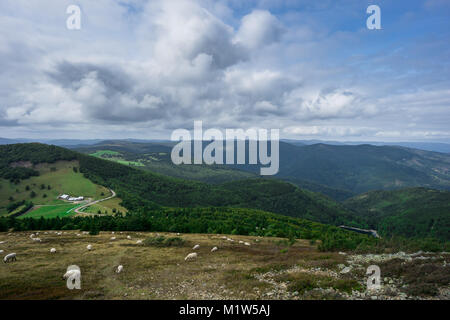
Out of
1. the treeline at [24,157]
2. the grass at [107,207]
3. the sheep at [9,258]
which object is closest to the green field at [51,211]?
the grass at [107,207]

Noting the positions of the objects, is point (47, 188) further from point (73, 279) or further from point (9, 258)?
point (73, 279)

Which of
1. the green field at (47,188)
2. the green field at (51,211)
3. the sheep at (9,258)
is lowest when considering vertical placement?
the green field at (51,211)

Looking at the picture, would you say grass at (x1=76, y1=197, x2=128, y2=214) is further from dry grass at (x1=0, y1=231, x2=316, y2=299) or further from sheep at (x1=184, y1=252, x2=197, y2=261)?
sheep at (x1=184, y1=252, x2=197, y2=261)

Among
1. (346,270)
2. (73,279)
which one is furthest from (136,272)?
(346,270)

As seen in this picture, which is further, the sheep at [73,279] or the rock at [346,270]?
the rock at [346,270]

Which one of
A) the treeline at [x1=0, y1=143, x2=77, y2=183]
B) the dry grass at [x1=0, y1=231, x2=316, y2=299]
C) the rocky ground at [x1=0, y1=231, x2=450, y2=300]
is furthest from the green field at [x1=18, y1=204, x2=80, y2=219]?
the rocky ground at [x1=0, y1=231, x2=450, y2=300]

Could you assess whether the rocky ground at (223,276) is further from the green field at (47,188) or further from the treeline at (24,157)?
the treeline at (24,157)
